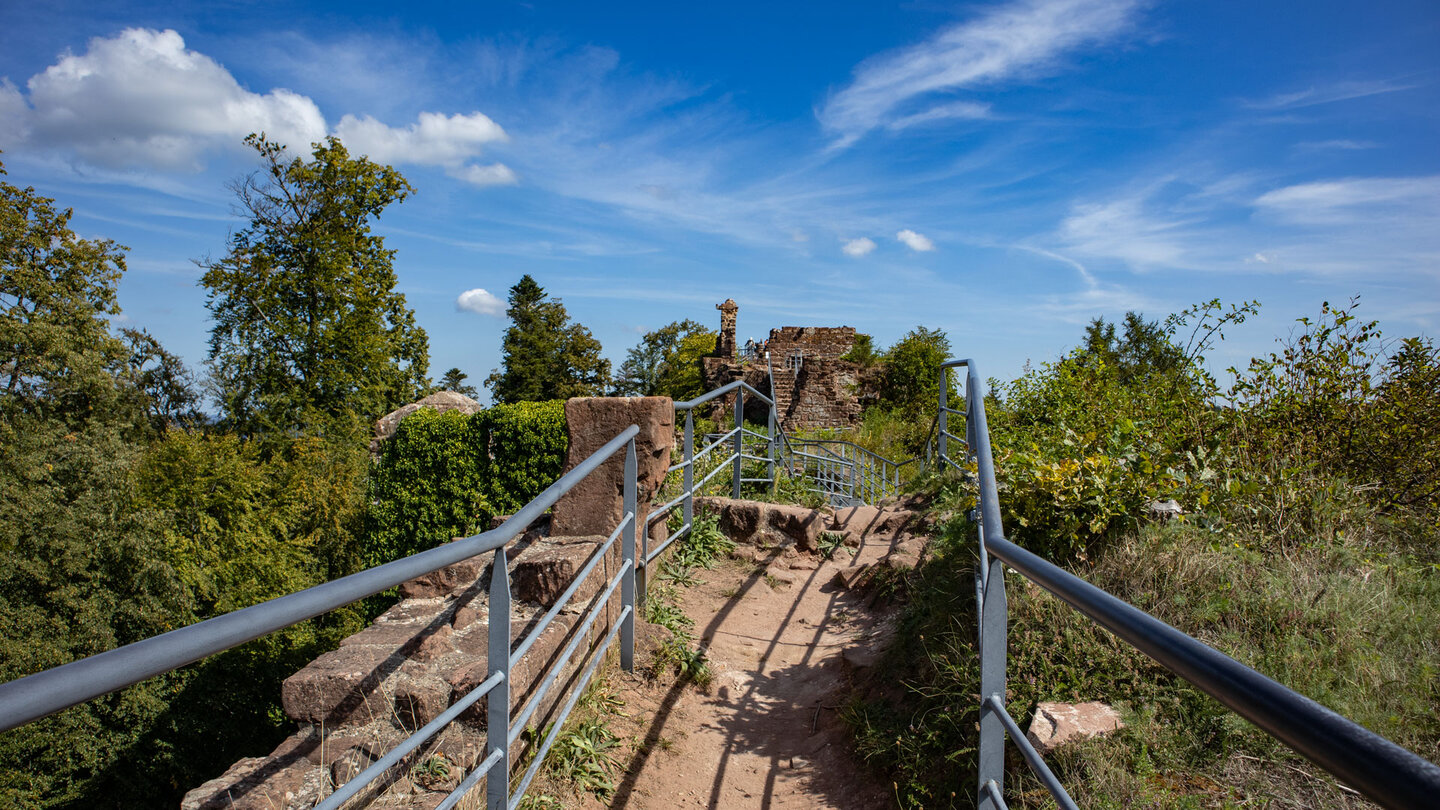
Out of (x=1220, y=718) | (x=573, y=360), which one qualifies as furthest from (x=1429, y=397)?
(x=573, y=360)

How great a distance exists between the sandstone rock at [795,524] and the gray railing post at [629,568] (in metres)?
2.13

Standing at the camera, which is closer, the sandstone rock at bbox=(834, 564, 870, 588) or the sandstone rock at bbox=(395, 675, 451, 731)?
the sandstone rock at bbox=(395, 675, 451, 731)

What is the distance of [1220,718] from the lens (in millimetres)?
2365

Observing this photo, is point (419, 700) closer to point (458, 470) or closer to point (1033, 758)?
point (1033, 758)

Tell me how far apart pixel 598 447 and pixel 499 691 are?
1932mm

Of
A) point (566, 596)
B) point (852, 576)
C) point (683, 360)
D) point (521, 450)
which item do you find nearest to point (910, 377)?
point (521, 450)

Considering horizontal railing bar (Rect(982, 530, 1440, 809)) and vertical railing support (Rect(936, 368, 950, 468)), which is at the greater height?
vertical railing support (Rect(936, 368, 950, 468))

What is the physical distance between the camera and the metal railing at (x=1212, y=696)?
2.10ft

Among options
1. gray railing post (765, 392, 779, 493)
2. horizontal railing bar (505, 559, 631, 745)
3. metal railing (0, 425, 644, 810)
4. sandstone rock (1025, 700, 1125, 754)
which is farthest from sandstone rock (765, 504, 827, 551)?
sandstone rock (1025, 700, 1125, 754)

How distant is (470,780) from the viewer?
5.61 feet

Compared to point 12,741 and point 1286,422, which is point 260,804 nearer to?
point 1286,422

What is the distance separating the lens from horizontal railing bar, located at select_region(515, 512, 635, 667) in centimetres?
201

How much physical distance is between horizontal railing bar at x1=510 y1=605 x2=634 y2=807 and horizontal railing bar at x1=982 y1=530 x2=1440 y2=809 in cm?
169

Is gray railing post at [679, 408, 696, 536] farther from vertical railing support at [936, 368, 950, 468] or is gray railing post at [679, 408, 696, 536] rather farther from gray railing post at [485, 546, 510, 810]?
gray railing post at [485, 546, 510, 810]
